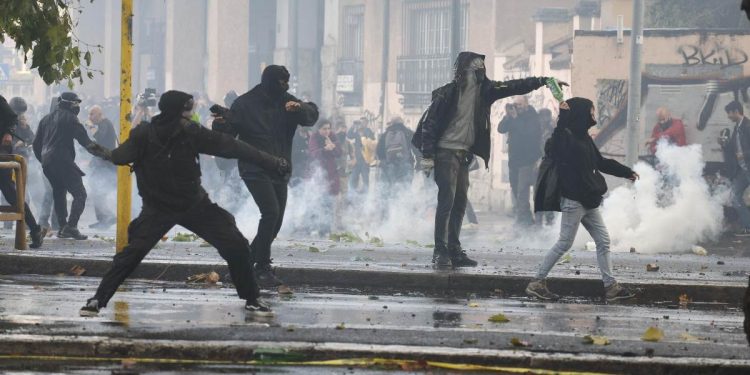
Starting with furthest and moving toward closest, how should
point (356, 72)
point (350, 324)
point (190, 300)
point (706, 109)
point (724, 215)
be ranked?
point (356, 72), point (706, 109), point (724, 215), point (190, 300), point (350, 324)

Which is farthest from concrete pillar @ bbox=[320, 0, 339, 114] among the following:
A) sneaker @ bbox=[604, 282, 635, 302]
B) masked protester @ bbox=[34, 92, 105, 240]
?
sneaker @ bbox=[604, 282, 635, 302]

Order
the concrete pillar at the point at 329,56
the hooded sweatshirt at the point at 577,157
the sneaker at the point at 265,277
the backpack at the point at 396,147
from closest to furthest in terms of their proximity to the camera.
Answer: the hooded sweatshirt at the point at 577,157 → the sneaker at the point at 265,277 → the backpack at the point at 396,147 → the concrete pillar at the point at 329,56

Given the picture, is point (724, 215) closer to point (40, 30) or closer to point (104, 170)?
point (104, 170)

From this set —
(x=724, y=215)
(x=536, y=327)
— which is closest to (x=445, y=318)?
(x=536, y=327)

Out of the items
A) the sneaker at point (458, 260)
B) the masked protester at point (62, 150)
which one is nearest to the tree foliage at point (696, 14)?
the masked protester at point (62, 150)

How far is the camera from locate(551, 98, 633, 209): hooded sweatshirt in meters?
11.8

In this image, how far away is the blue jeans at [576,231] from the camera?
11.9 m

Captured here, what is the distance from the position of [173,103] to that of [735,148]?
42.2 feet

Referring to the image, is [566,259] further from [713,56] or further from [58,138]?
[713,56]

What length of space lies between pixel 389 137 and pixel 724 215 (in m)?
6.28

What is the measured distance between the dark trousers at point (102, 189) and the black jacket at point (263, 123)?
10556 mm

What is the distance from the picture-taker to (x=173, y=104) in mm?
9820

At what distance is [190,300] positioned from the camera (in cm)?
1131

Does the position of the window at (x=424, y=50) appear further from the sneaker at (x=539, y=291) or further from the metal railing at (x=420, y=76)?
the sneaker at (x=539, y=291)
